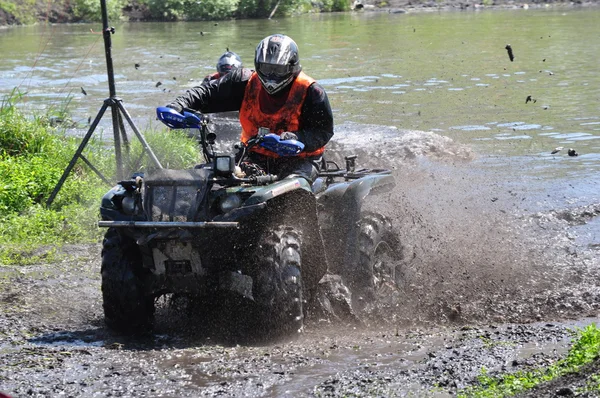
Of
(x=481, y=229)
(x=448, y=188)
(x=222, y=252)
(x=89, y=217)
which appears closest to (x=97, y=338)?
(x=222, y=252)

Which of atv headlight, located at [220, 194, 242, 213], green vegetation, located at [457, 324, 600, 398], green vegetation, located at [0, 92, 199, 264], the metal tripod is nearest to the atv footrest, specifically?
atv headlight, located at [220, 194, 242, 213]

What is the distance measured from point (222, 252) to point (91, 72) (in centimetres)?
2281

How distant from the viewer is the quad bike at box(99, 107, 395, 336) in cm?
716

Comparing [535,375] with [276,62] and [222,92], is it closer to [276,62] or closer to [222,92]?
[276,62]

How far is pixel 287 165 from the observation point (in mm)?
8219

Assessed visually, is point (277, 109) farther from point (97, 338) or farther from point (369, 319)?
point (97, 338)

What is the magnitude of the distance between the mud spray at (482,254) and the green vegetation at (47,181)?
3329mm

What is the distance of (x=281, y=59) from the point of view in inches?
320

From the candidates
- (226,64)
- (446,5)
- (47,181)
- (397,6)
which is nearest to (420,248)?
(47,181)

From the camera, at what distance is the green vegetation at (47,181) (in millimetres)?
10766

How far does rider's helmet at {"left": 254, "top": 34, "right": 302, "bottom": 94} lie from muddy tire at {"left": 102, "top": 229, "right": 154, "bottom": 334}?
1841mm

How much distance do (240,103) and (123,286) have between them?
2.34 m

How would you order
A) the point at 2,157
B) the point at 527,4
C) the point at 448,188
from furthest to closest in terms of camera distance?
the point at 527,4 → the point at 448,188 → the point at 2,157

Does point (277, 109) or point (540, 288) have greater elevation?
point (277, 109)
